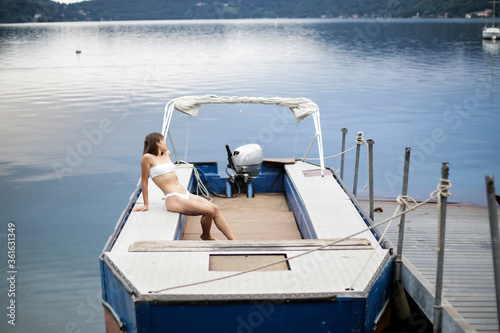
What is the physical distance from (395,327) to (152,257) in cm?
288

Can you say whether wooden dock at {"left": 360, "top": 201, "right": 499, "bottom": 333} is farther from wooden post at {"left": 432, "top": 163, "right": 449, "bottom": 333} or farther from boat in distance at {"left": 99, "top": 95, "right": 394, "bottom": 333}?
boat in distance at {"left": 99, "top": 95, "right": 394, "bottom": 333}

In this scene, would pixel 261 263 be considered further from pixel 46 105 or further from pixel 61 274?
pixel 46 105

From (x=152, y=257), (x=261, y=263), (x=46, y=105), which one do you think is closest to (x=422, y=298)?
(x=261, y=263)

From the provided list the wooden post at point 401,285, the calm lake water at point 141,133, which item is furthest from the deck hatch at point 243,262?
the calm lake water at point 141,133

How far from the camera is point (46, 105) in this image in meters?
29.5

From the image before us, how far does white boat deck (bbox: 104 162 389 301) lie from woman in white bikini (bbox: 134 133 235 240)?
22 cm

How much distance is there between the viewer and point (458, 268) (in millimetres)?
6246

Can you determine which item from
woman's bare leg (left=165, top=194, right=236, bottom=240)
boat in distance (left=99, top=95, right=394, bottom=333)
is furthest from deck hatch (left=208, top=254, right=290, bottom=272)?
woman's bare leg (left=165, top=194, right=236, bottom=240)

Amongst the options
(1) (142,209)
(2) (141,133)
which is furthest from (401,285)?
(2) (141,133)

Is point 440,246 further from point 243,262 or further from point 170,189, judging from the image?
point 170,189

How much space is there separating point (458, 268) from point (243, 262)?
258 cm

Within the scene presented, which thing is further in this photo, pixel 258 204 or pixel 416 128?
pixel 416 128

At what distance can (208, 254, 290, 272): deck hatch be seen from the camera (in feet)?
18.4

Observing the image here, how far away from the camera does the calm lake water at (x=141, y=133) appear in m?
11.4
